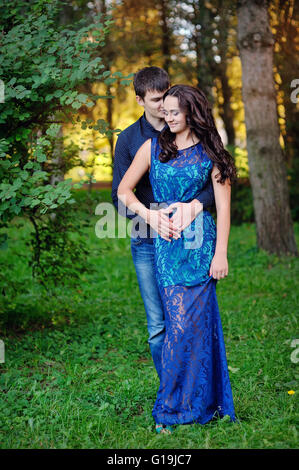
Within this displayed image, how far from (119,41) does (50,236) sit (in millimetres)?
11819

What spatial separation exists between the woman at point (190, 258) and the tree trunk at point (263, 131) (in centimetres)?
578

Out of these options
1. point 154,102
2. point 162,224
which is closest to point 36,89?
point 154,102

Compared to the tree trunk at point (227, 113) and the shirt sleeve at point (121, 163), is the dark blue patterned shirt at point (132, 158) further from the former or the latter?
the tree trunk at point (227, 113)

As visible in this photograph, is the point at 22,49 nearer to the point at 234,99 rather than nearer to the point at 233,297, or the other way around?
the point at 233,297

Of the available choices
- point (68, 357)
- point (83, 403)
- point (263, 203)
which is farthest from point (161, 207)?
point (263, 203)

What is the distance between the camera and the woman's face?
10.3 feet

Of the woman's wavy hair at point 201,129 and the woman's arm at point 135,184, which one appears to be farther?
the woman's arm at point 135,184

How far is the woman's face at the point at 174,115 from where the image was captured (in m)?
3.14

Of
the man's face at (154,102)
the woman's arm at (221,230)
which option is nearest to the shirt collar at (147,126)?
the man's face at (154,102)

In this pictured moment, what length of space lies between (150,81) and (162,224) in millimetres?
930

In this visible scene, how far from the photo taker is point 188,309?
318 centimetres

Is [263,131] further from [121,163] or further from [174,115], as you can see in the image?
[174,115]

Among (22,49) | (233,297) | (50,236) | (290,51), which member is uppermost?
(290,51)

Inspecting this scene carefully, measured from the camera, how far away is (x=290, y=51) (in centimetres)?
1333
